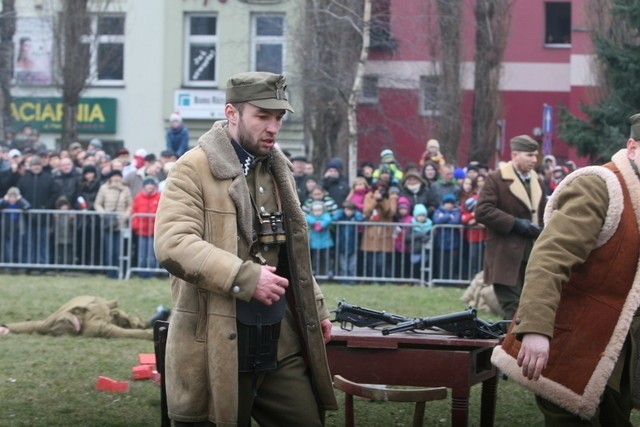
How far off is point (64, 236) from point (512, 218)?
835 centimetres

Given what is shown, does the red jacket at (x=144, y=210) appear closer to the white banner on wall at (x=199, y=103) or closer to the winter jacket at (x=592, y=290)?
the winter jacket at (x=592, y=290)

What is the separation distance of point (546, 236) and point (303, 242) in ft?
3.80

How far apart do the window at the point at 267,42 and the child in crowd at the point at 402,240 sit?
16706mm

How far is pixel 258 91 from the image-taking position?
18.0ft

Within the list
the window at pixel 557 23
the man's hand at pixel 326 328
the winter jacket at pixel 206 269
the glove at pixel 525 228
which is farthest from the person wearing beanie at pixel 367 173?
the window at pixel 557 23

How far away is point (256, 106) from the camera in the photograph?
18.0 feet

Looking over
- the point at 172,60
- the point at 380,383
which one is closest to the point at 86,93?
the point at 172,60

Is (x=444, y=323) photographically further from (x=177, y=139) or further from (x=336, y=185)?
(x=177, y=139)

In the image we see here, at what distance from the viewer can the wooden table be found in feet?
21.7

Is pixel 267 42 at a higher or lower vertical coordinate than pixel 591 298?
higher

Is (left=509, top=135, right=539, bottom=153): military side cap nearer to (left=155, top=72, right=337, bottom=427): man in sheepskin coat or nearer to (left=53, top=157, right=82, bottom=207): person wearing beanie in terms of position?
(left=155, top=72, right=337, bottom=427): man in sheepskin coat

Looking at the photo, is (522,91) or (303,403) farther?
(522,91)

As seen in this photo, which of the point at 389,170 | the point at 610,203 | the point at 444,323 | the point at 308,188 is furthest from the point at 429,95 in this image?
the point at 610,203

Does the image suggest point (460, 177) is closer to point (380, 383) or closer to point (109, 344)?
point (109, 344)
